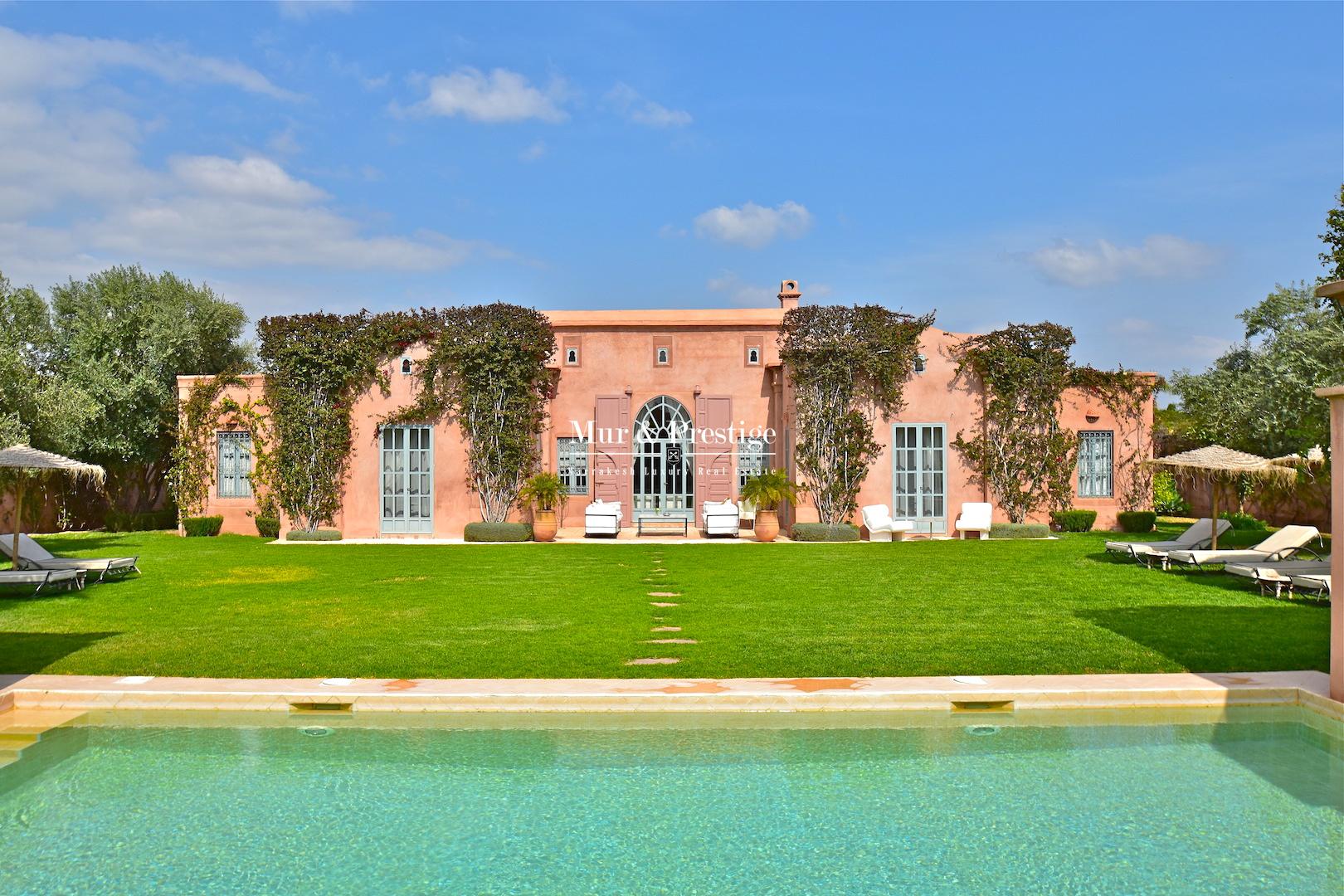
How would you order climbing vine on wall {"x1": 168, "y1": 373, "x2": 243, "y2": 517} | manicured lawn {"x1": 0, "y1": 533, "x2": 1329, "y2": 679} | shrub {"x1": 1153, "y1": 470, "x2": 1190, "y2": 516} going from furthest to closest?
shrub {"x1": 1153, "y1": 470, "x2": 1190, "y2": 516}
climbing vine on wall {"x1": 168, "y1": 373, "x2": 243, "y2": 517}
manicured lawn {"x1": 0, "y1": 533, "x2": 1329, "y2": 679}

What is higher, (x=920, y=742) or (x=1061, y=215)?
(x=1061, y=215)

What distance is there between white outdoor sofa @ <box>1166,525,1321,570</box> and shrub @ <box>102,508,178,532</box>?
2329 cm

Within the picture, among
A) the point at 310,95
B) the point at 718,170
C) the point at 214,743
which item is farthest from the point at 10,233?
the point at 214,743

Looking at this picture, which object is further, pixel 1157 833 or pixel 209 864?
pixel 1157 833

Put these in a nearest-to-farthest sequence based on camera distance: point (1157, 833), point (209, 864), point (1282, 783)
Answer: point (209, 864) → point (1157, 833) → point (1282, 783)

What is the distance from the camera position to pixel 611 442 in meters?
21.5

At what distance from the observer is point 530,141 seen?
17.2 meters

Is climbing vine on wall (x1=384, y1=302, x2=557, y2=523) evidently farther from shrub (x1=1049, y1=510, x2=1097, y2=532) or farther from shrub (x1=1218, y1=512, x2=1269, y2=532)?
shrub (x1=1218, y1=512, x2=1269, y2=532)

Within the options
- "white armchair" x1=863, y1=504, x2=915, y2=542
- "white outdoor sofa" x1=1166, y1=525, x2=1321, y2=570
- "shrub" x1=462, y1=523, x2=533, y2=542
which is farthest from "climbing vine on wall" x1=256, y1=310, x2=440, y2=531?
"white outdoor sofa" x1=1166, y1=525, x2=1321, y2=570

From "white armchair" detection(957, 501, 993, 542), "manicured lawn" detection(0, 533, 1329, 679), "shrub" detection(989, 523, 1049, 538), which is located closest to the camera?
"manicured lawn" detection(0, 533, 1329, 679)

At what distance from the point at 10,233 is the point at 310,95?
29.7ft

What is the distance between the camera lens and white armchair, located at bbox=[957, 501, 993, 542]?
19094 mm

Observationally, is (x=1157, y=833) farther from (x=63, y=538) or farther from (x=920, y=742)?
(x=63, y=538)

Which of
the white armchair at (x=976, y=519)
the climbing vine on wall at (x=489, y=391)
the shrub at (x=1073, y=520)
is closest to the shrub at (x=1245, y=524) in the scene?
the shrub at (x=1073, y=520)
